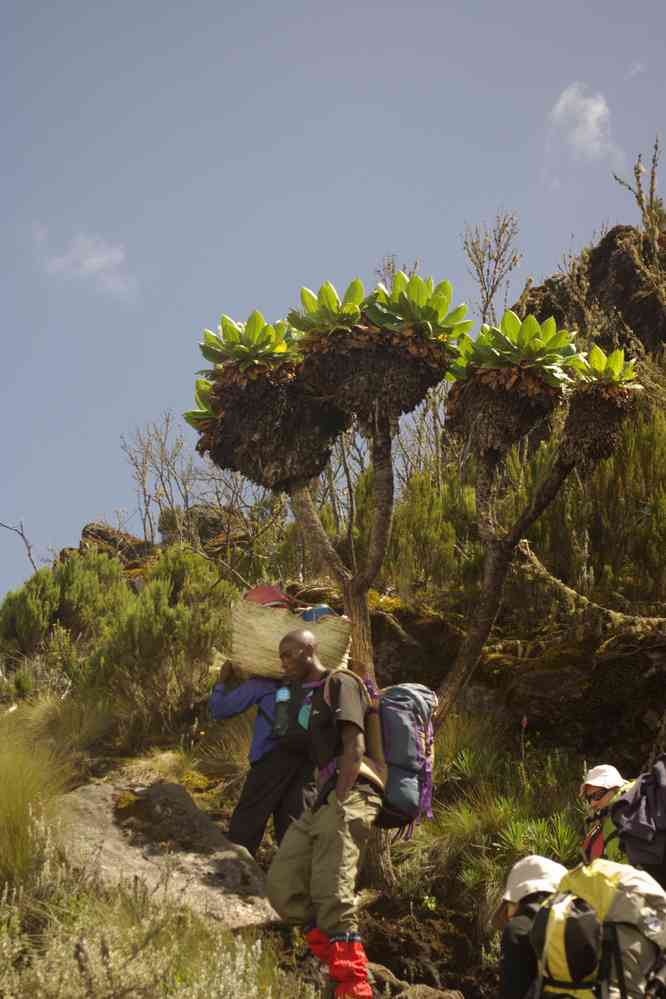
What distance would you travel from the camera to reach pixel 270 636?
17.3 feet

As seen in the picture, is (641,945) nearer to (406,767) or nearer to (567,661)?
(406,767)

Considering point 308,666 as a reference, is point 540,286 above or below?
above

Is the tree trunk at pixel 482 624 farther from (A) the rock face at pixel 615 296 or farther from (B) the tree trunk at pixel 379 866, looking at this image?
(A) the rock face at pixel 615 296

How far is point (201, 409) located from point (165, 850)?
10.2 ft

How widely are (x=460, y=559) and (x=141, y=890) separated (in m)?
4.76

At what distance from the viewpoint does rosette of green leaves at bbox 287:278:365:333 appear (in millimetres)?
6176

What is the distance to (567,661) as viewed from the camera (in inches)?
268

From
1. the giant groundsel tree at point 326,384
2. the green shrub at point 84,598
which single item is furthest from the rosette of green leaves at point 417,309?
the green shrub at point 84,598

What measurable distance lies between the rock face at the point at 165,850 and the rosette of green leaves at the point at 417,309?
3.55 meters

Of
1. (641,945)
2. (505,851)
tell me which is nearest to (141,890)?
(505,851)

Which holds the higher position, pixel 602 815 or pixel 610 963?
pixel 602 815

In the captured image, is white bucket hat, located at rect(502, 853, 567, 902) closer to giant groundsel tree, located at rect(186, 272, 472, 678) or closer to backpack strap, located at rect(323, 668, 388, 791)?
backpack strap, located at rect(323, 668, 388, 791)

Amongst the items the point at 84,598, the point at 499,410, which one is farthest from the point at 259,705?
the point at 84,598

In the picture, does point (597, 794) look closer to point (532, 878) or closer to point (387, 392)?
point (532, 878)
